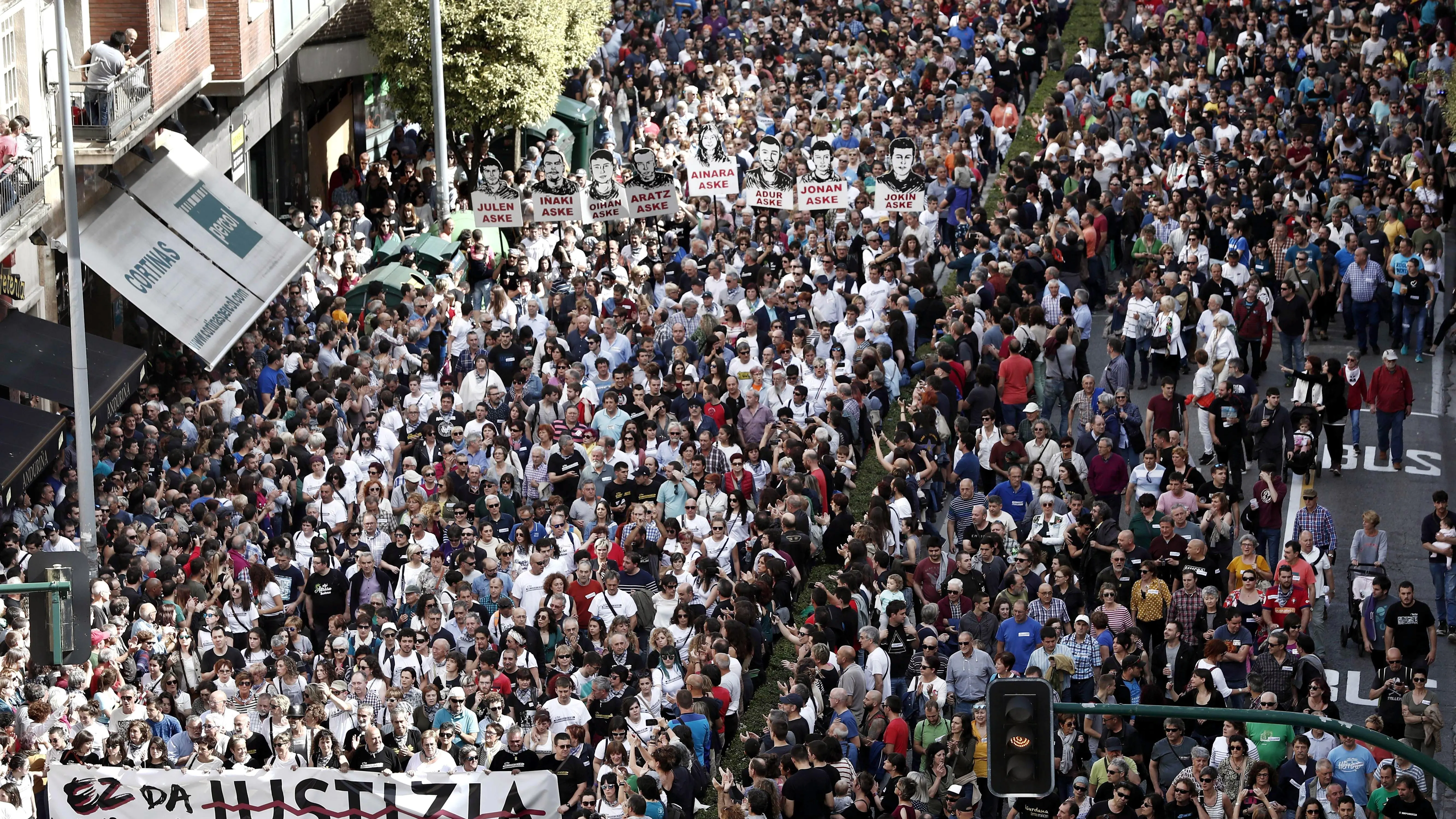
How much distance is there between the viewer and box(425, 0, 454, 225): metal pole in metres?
32.3

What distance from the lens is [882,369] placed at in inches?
949

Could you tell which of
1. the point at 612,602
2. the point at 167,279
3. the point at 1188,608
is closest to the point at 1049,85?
the point at 167,279

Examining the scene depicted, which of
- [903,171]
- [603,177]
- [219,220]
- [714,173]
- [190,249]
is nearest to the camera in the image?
[190,249]

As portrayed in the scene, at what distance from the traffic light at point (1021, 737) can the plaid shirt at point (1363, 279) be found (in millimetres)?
16734

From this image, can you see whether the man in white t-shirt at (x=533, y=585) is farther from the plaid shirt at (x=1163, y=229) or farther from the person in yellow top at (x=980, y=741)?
the plaid shirt at (x=1163, y=229)

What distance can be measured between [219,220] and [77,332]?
6252 mm

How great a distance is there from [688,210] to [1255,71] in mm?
11837

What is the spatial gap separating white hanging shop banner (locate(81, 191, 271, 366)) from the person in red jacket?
12.9m

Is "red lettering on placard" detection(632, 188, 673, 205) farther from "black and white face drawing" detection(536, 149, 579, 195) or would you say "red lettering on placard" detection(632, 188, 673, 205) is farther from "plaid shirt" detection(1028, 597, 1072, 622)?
"plaid shirt" detection(1028, 597, 1072, 622)

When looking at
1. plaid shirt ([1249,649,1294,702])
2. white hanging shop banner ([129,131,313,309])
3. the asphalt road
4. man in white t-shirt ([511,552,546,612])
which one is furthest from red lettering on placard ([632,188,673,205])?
plaid shirt ([1249,649,1294,702])

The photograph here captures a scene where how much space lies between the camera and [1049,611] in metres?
18.2

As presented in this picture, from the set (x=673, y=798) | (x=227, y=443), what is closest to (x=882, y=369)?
(x=227, y=443)

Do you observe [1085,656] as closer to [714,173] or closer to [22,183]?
[22,183]

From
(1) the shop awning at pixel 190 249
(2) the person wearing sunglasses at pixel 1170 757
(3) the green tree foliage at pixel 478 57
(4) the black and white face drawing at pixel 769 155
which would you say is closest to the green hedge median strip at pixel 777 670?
(2) the person wearing sunglasses at pixel 1170 757
